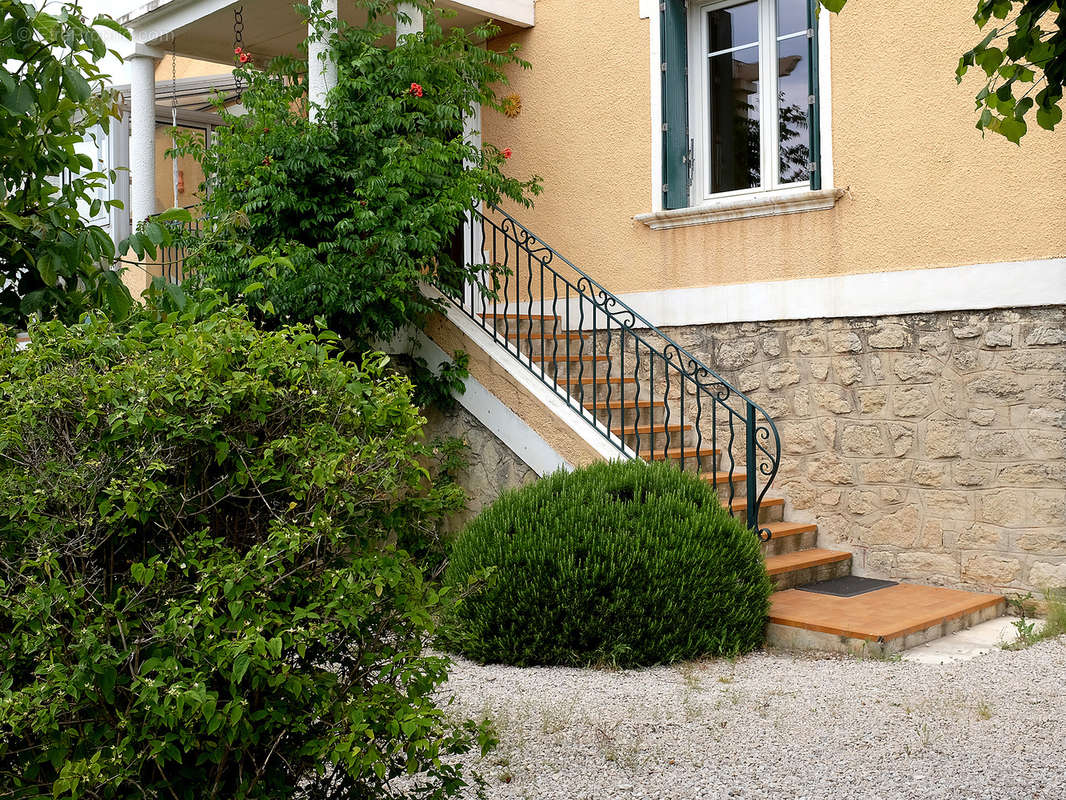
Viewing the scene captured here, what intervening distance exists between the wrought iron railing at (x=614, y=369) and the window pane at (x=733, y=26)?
1849 mm

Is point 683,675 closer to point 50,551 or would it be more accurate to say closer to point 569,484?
point 569,484

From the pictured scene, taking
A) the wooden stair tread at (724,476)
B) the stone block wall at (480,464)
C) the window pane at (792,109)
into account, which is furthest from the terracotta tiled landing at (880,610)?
the window pane at (792,109)

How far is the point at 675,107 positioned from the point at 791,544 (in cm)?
311

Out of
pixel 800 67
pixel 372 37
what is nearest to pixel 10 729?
pixel 372 37

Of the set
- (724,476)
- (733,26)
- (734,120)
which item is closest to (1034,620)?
(724,476)

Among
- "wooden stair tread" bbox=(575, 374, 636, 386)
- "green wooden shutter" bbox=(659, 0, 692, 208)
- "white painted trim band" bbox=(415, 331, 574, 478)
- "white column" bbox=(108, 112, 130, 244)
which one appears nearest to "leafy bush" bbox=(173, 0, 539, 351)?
"white painted trim band" bbox=(415, 331, 574, 478)

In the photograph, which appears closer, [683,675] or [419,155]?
[683,675]

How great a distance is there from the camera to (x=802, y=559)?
634 centimetres

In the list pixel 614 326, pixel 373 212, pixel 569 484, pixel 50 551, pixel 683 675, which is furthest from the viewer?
pixel 614 326

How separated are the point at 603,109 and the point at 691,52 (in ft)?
2.50

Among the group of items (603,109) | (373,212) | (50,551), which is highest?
(603,109)

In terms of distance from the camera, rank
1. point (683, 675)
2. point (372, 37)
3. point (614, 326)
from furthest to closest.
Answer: point (614, 326), point (372, 37), point (683, 675)

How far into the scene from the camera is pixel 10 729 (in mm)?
2408

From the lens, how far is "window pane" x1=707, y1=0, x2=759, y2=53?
7262mm
